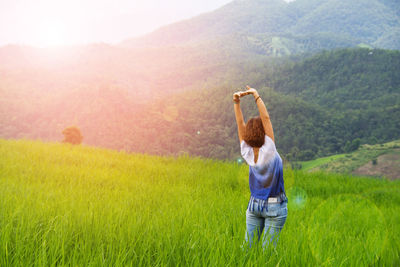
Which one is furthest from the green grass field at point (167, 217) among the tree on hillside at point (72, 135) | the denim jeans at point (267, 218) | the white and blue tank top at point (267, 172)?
the tree on hillside at point (72, 135)

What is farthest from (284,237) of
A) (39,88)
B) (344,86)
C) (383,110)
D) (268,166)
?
(39,88)

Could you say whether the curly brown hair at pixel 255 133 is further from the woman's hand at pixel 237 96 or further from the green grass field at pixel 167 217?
the green grass field at pixel 167 217

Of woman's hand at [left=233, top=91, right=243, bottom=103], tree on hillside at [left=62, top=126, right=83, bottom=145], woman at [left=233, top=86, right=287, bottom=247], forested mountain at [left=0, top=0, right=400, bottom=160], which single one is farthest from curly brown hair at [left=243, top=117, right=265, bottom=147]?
forested mountain at [left=0, top=0, right=400, bottom=160]

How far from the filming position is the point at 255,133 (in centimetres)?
281

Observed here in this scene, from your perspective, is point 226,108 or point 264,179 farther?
point 226,108

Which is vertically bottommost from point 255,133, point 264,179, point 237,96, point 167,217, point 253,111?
point 253,111

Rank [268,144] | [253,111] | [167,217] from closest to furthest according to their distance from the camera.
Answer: [268,144], [167,217], [253,111]

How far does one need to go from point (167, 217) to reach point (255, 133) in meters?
1.54

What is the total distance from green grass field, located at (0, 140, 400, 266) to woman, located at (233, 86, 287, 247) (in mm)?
223

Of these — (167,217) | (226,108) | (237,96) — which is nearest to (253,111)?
(226,108)

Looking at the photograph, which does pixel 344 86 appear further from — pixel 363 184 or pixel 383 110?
pixel 363 184

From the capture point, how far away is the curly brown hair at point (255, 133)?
281 cm

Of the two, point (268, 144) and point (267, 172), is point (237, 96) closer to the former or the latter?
point (268, 144)

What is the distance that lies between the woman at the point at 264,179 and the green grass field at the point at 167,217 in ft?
0.73
